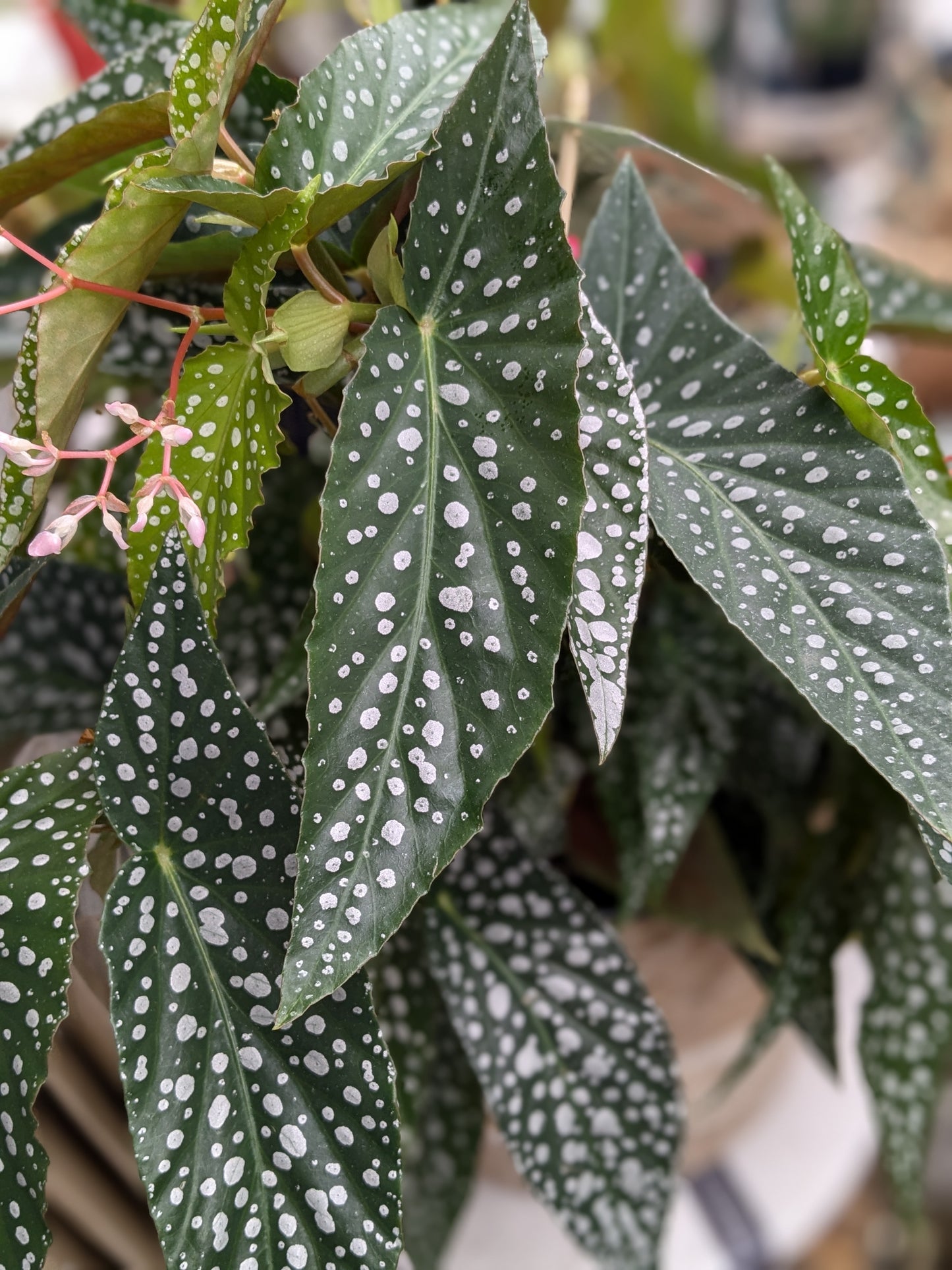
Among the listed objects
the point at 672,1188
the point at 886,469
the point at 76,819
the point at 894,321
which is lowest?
the point at 672,1188

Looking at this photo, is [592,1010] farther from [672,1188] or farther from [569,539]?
[569,539]

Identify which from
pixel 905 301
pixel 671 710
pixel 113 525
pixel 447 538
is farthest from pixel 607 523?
pixel 905 301

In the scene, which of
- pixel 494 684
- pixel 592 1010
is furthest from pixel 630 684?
pixel 494 684

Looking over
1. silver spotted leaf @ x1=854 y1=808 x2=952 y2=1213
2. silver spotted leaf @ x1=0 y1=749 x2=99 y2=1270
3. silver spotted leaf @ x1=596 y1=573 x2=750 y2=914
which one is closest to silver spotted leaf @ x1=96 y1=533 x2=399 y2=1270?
silver spotted leaf @ x1=0 y1=749 x2=99 y2=1270

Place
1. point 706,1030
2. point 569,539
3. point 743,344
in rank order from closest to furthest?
point 569,539, point 743,344, point 706,1030

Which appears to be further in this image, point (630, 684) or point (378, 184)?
point (630, 684)

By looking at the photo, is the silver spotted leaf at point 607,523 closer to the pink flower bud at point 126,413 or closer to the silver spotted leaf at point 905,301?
the pink flower bud at point 126,413

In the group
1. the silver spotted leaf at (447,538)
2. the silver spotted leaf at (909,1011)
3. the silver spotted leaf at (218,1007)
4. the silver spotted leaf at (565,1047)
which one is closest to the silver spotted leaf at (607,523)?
the silver spotted leaf at (447,538)
